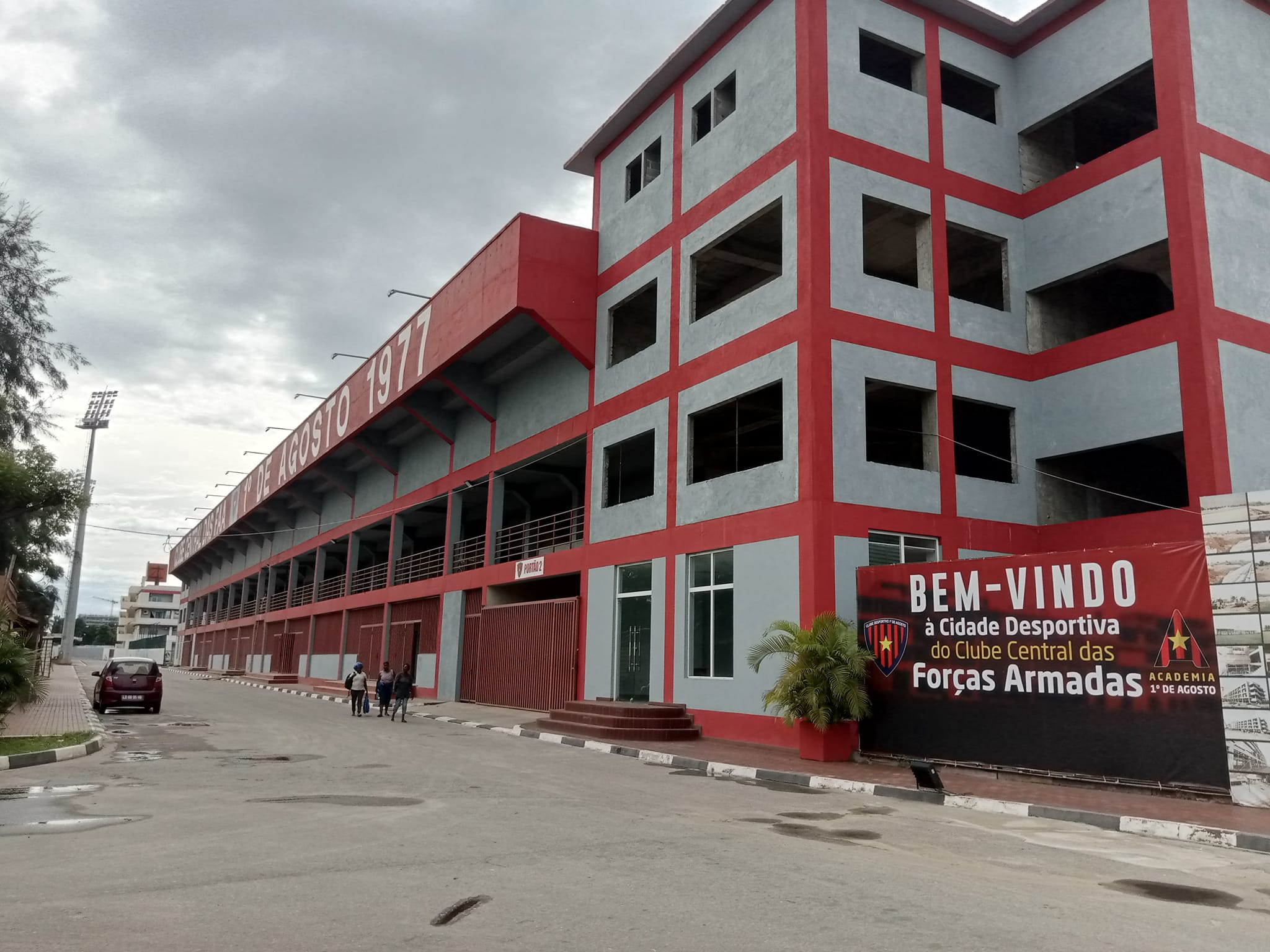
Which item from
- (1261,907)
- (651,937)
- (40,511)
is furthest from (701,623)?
(40,511)

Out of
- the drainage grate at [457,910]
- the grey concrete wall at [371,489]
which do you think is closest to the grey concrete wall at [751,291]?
the drainage grate at [457,910]

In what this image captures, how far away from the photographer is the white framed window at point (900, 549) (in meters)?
17.3

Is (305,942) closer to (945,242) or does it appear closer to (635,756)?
(635,756)

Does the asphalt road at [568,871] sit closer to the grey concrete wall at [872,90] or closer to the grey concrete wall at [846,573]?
the grey concrete wall at [846,573]

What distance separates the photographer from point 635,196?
2420 cm

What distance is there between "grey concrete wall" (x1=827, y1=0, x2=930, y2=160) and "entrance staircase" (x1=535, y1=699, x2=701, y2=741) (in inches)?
474

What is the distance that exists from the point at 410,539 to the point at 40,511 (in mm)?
18595

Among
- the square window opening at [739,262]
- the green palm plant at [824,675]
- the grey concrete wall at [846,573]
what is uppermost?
the square window opening at [739,262]

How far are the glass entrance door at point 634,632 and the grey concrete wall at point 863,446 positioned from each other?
5624 mm


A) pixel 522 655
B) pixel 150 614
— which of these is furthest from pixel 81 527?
pixel 150 614

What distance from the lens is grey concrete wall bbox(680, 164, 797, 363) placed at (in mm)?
18156

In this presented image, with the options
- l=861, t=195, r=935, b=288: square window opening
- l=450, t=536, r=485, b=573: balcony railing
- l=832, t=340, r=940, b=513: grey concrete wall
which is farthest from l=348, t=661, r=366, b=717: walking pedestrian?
l=861, t=195, r=935, b=288: square window opening

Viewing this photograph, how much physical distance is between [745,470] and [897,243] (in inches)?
318

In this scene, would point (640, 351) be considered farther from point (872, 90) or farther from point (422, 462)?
point (422, 462)
